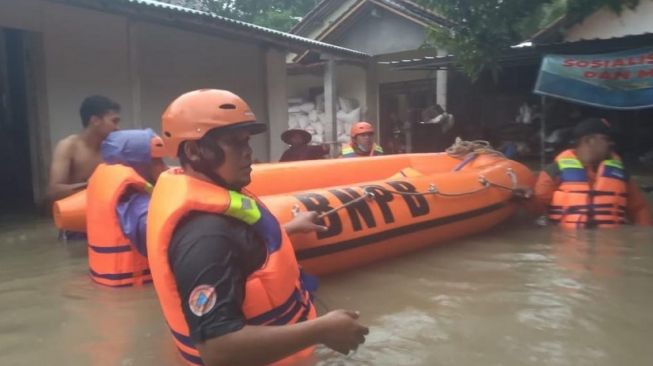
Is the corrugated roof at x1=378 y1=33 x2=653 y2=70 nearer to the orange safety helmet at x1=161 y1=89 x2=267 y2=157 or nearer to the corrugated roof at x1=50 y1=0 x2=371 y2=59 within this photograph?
the corrugated roof at x1=50 y1=0 x2=371 y2=59

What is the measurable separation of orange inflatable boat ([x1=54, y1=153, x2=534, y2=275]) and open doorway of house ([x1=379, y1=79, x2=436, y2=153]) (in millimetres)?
6595

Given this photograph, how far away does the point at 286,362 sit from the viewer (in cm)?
207

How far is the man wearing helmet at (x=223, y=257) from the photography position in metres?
1.61

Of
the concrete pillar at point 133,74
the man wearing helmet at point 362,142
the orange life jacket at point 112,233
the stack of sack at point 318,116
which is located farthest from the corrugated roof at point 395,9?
the orange life jacket at point 112,233

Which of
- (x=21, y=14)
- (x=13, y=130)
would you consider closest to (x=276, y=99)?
(x=13, y=130)

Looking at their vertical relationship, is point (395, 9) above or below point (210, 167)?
above

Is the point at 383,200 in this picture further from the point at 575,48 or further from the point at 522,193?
the point at 575,48

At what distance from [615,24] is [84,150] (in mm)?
9054

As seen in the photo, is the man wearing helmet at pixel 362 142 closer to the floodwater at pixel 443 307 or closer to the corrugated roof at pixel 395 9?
the floodwater at pixel 443 307

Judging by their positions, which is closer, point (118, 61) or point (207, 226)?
point (207, 226)

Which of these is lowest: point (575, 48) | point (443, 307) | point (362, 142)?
point (443, 307)

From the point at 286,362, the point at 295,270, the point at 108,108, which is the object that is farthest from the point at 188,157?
the point at 108,108

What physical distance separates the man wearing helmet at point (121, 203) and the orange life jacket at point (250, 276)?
156 cm

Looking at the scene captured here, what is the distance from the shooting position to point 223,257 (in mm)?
1640
